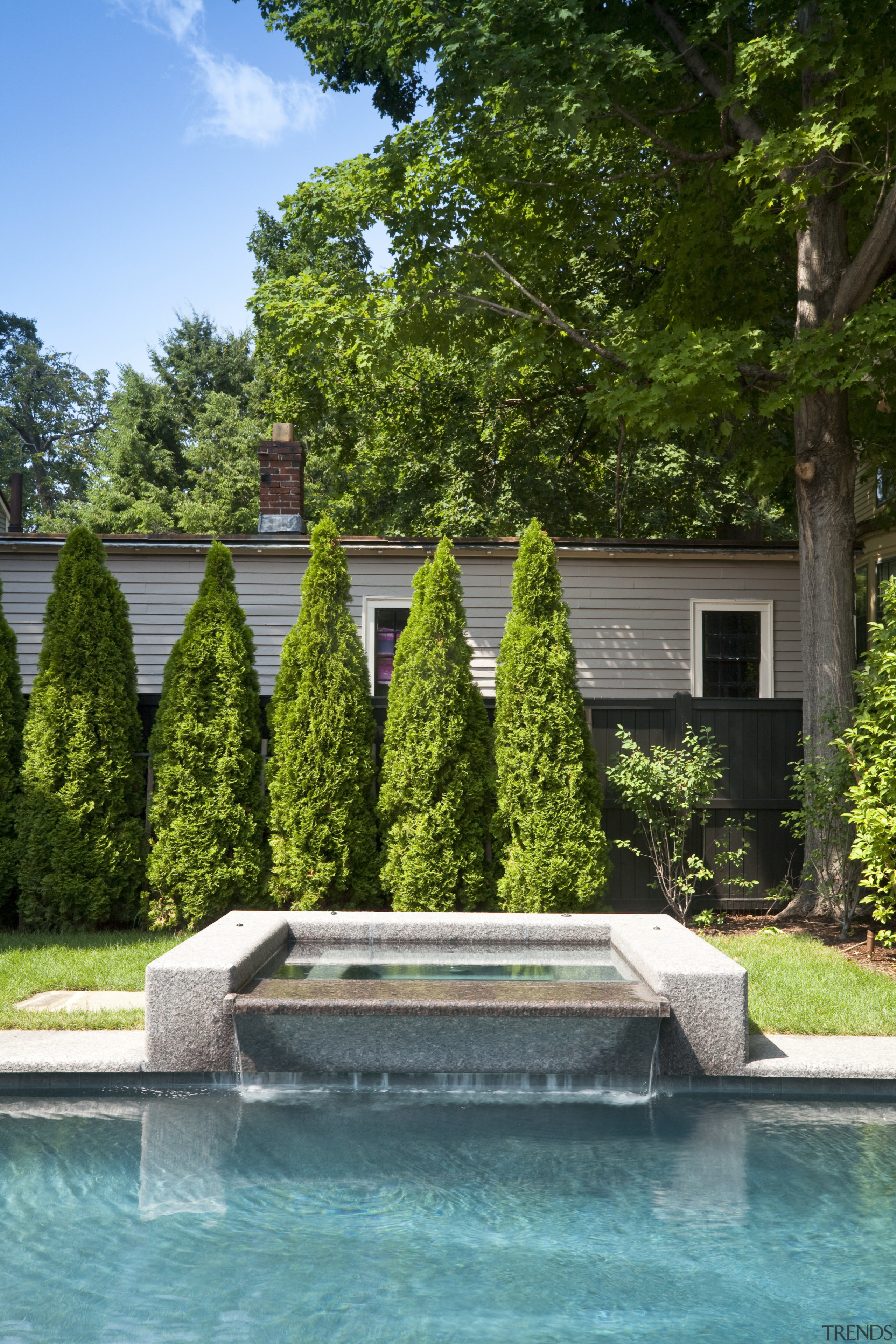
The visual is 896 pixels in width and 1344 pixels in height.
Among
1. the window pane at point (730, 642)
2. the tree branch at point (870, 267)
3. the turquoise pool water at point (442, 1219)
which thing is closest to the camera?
the turquoise pool water at point (442, 1219)

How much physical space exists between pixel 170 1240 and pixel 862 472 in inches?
557

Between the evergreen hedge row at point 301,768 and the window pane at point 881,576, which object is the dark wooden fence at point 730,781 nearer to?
the evergreen hedge row at point 301,768

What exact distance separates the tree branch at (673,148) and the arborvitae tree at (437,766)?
→ 4873 mm

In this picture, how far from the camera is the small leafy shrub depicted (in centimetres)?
845

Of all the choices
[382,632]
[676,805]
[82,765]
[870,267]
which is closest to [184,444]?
[382,632]

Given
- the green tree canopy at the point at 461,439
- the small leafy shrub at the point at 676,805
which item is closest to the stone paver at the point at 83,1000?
the small leafy shrub at the point at 676,805

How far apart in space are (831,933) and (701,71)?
27.3 ft

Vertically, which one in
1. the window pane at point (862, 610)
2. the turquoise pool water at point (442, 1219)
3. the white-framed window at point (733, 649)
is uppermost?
the window pane at point (862, 610)

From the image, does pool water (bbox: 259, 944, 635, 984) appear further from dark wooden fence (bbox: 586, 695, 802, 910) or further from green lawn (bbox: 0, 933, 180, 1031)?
dark wooden fence (bbox: 586, 695, 802, 910)

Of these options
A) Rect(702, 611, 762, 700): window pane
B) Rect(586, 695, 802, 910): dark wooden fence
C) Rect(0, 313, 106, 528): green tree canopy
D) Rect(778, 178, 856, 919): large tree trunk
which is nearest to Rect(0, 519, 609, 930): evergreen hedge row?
Rect(586, 695, 802, 910): dark wooden fence

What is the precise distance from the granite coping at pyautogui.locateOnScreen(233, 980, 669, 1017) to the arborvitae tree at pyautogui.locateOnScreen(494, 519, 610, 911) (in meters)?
3.09

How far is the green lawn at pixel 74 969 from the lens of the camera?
5.32 metres

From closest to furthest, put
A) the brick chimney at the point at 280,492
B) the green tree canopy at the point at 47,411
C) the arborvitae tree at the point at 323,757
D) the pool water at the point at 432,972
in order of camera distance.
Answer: the pool water at the point at 432,972 → the arborvitae tree at the point at 323,757 → the brick chimney at the point at 280,492 → the green tree canopy at the point at 47,411

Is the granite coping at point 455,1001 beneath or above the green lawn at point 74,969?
above
